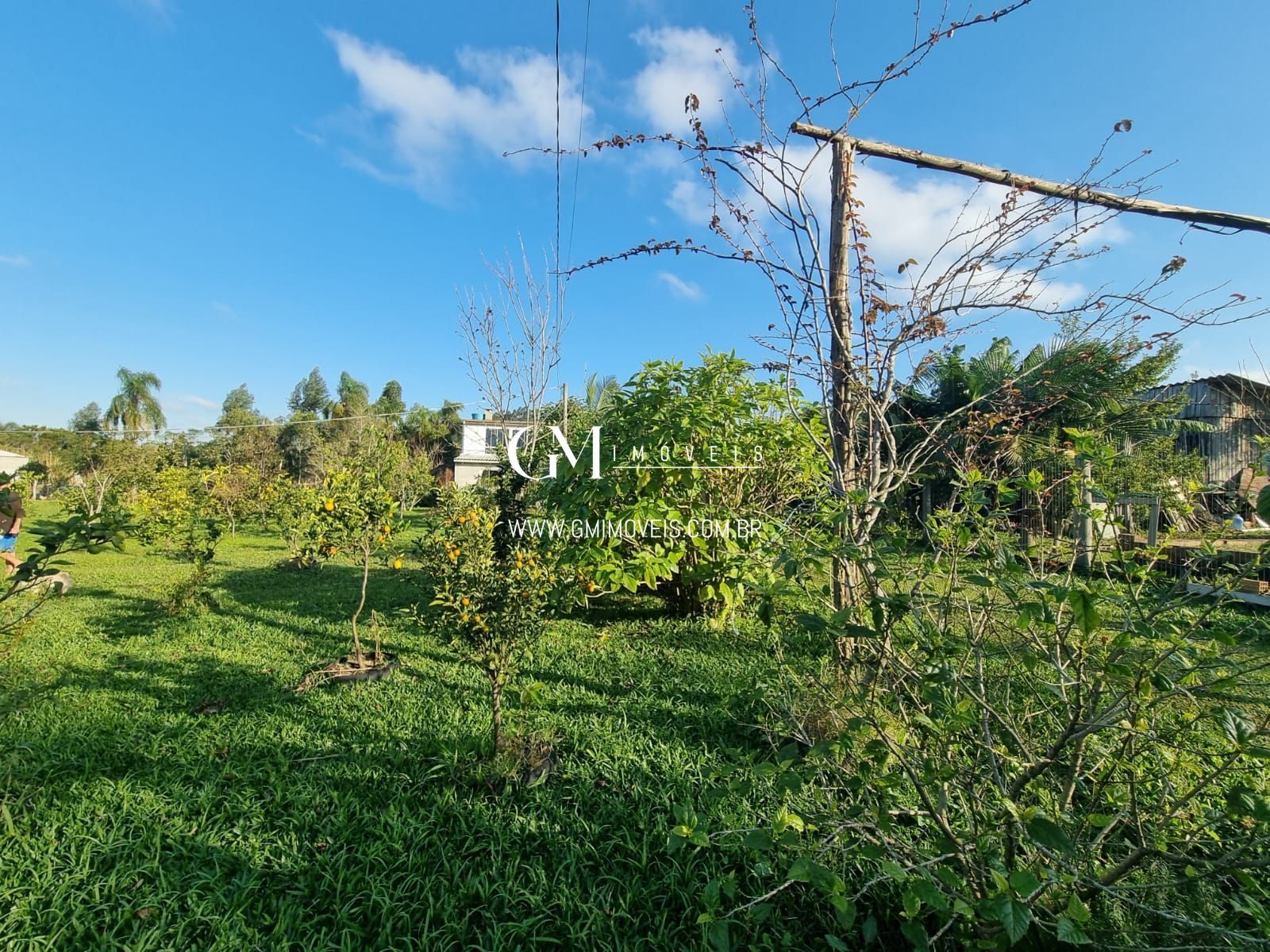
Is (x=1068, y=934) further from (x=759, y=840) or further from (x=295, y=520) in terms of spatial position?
(x=295, y=520)

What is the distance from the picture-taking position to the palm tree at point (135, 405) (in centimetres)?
3297

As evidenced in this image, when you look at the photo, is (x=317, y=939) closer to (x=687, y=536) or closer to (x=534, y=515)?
(x=687, y=536)

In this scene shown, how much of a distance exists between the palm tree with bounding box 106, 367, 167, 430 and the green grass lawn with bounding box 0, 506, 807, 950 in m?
38.4

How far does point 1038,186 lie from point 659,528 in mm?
3532

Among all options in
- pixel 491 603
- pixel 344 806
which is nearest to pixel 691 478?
pixel 491 603

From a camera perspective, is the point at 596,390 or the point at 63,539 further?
the point at 596,390

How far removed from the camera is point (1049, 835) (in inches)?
42.0

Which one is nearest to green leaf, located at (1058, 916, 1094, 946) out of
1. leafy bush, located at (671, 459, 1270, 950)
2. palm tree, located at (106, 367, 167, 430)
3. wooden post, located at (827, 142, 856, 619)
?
leafy bush, located at (671, 459, 1270, 950)

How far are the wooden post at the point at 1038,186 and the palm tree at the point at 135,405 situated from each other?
4222cm

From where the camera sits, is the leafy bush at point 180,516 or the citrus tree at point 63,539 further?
the leafy bush at point 180,516

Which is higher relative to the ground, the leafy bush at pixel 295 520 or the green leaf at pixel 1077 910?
the leafy bush at pixel 295 520

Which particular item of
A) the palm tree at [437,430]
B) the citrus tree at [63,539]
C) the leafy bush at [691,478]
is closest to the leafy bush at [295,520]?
the leafy bush at [691,478]

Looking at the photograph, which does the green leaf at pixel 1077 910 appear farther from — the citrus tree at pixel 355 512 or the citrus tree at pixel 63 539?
the citrus tree at pixel 355 512

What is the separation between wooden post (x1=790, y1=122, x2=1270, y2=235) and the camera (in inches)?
100
